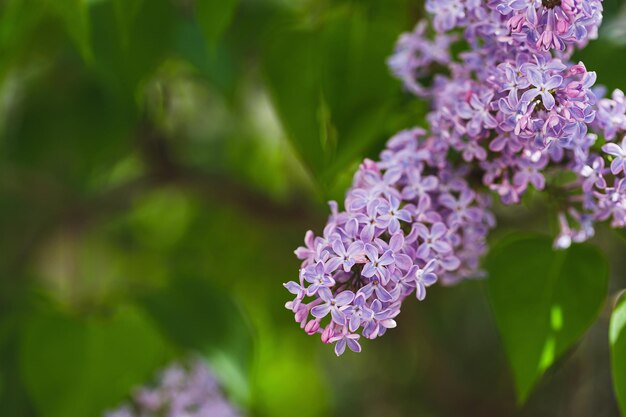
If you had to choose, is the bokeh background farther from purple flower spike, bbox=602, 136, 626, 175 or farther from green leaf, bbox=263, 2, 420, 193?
purple flower spike, bbox=602, 136, 626, 175

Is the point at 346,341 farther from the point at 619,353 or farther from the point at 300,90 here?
the point at 300,90

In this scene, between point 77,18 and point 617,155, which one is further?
point 77,18

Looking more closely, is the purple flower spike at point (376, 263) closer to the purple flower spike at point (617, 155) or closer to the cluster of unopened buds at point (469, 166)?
the cluster of unopened buds at point (469, 166)

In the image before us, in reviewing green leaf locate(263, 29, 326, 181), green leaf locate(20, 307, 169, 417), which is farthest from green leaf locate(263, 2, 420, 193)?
green leaf locate(20, 307, 169, 417)

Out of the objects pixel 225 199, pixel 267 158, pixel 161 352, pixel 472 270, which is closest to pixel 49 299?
pixel 161 352

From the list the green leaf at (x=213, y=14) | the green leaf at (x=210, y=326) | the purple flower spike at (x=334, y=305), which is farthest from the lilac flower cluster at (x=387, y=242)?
the green leaf at (x=210, y=326)

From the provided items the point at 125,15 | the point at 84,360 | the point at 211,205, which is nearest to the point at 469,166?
the point at 125,15
